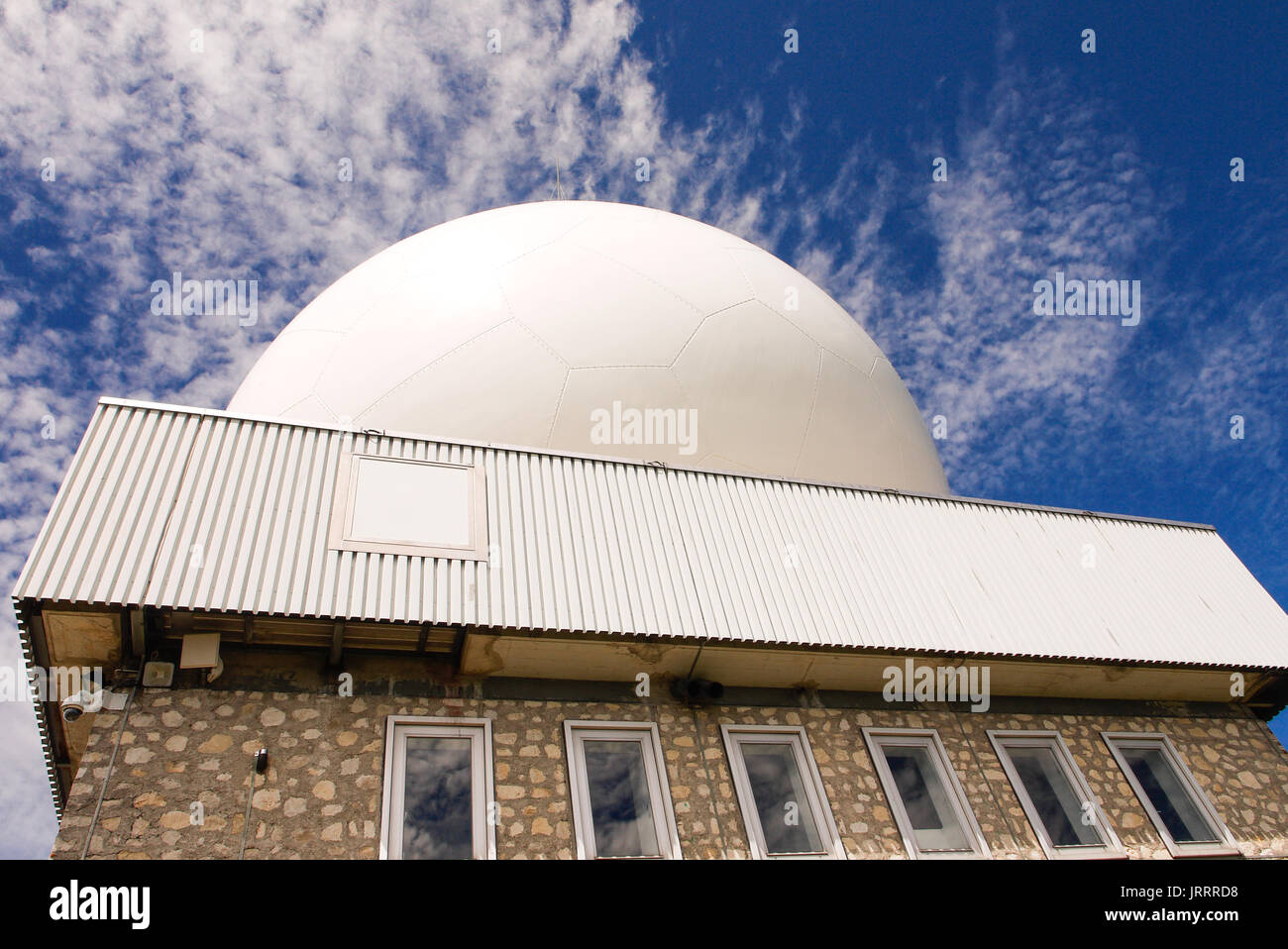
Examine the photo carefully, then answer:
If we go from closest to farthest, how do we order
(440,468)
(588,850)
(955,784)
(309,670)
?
(588,850), (309,670), (955,784), (440,468)

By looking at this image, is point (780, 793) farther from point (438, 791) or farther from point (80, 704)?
point (80, 704)

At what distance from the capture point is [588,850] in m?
5.53

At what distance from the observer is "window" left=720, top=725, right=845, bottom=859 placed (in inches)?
235

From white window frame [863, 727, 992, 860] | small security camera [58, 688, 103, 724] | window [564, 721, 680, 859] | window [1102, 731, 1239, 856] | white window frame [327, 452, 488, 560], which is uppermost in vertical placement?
white window frame [327, 452, 488, 560]

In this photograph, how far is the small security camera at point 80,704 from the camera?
5.38 m

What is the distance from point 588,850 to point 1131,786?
15.0ft

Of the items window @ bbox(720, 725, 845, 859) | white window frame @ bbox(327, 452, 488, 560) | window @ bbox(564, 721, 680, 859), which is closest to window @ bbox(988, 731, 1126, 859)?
window @ bbox(720, 725, 845, 859)

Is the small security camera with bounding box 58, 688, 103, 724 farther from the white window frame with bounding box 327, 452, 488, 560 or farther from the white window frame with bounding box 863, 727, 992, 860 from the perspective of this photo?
the white window frame with bounding box 863, 727, 992, 860

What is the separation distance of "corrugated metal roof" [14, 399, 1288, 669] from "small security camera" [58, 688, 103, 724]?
25.8 inches

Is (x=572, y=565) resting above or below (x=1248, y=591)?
above

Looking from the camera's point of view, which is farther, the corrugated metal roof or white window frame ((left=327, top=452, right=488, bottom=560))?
white window frame ((left=327, top=452, right=488, bottom=560))

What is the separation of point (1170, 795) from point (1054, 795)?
3.93 feet

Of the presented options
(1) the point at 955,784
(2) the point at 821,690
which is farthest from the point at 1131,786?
(2) the point at 821,690
